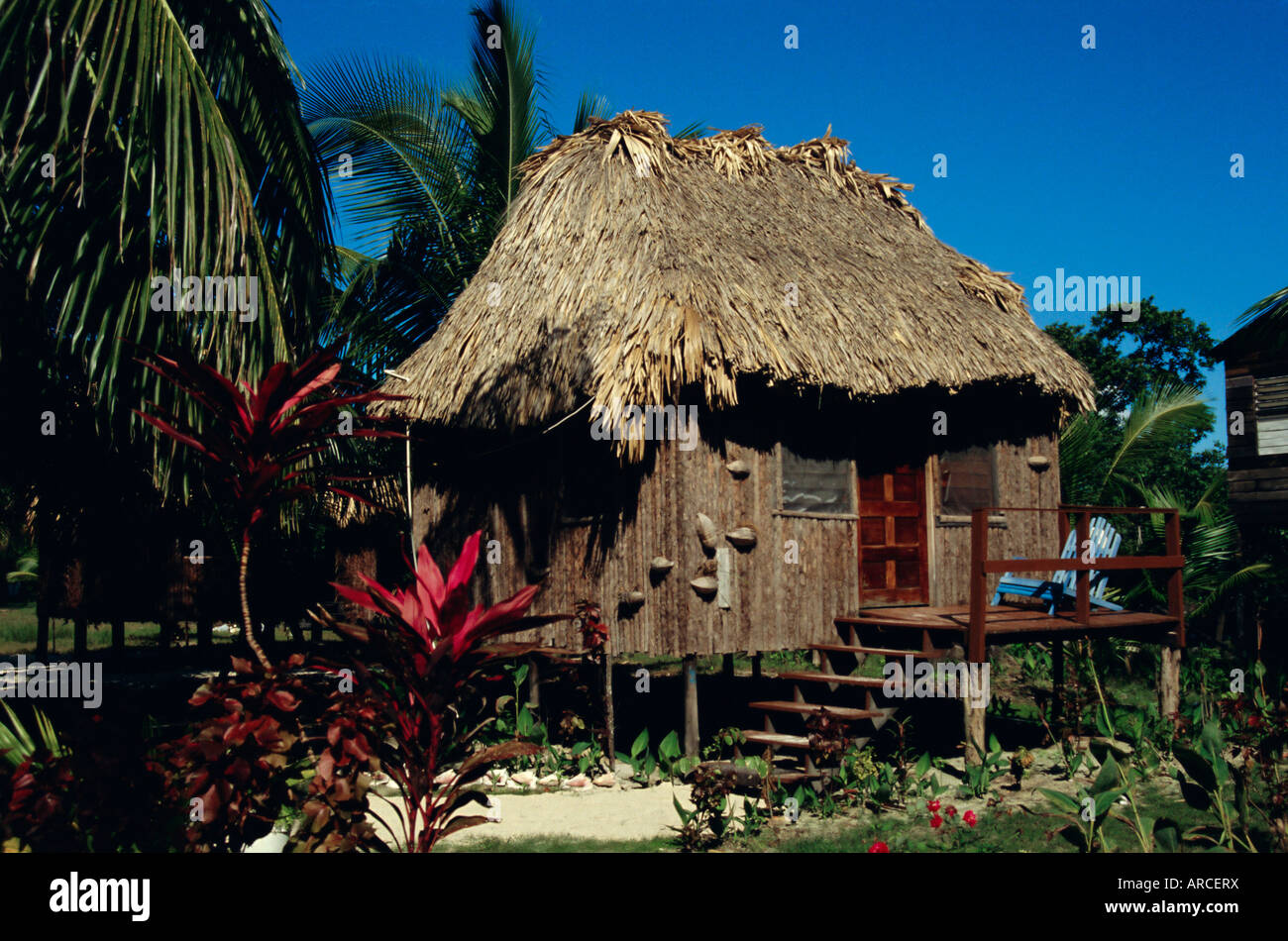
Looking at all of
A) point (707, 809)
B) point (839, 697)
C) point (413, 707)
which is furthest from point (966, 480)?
point (413, 707)

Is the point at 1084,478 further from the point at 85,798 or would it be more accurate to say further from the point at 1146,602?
the point at 85,798

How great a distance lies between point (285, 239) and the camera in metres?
6.34

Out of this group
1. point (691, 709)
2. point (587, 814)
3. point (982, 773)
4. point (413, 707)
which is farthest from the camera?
point (691, 709)

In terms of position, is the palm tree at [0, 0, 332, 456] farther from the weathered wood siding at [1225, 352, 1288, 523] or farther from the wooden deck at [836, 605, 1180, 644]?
the weathered wood siding at [1225, 352, 1288, 523]

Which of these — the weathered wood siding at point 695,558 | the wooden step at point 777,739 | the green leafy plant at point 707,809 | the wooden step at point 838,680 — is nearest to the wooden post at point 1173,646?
the weathered wood siding at point 695,558

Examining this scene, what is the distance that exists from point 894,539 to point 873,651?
1861 millimetres

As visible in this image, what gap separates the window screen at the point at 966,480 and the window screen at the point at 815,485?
4.40ft

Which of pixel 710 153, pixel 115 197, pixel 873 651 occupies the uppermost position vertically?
pixel 710 153

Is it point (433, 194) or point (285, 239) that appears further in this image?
point (433, 194)

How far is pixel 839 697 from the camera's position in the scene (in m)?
8.87

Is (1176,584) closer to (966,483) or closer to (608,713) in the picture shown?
(966,483)
